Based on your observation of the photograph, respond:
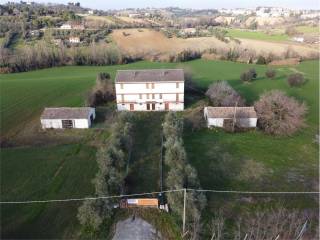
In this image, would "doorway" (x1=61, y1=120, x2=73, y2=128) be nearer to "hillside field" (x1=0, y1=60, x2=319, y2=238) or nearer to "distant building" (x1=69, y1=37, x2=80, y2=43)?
"hillside field" (x1=0, y1=60, x2=319, y2=238)

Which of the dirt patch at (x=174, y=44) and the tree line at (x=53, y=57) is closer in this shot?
the tree line at (x=53, y=57)

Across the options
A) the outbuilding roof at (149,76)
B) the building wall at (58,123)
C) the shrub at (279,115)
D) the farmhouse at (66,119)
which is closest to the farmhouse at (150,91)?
the outbuilding roof at (149,76)

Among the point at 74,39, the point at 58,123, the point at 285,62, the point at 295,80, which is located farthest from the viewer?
the point at 74,39

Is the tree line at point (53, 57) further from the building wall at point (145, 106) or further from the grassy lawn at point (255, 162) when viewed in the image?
the grassy lawn at point (255, 162)

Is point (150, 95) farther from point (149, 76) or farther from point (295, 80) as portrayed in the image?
point (295, 80)

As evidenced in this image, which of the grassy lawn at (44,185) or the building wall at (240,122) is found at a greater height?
the building wall at (240,122)

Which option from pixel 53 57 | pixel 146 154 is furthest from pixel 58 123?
pixel 53 57
